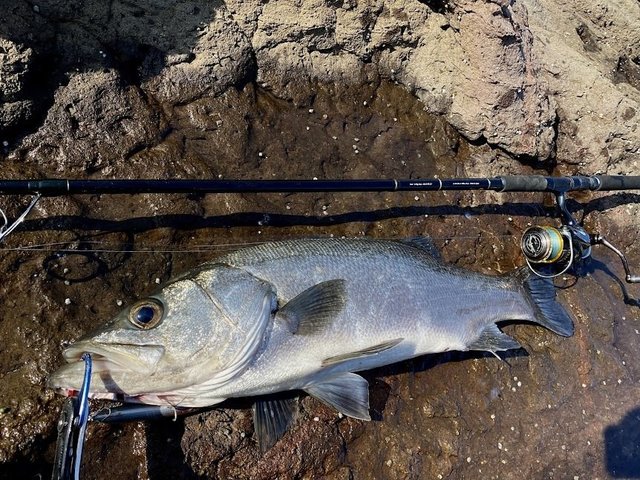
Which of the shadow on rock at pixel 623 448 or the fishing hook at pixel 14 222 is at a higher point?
the fishing hook at pixel 14 222

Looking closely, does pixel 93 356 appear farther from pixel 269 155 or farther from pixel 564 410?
pixel 564 410

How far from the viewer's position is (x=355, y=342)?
3.19 m

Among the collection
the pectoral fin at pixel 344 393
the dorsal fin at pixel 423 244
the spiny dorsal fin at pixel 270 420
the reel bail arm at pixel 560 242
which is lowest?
the spiny dorsal fin at pixel 270 420

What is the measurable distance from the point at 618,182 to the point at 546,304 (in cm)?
128

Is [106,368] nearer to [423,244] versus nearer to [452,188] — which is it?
[423,244]

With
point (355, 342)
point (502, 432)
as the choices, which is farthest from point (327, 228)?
point (502, 432)

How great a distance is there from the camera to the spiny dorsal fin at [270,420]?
3215mm

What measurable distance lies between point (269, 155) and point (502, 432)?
278 cm

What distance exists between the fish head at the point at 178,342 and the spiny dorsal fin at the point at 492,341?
1.65 m

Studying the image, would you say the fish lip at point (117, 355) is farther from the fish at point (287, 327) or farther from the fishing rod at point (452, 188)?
the fishing rod at point (452, 188)

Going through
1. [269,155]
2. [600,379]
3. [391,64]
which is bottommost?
[600,379]

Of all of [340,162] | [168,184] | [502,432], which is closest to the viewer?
[168,184]

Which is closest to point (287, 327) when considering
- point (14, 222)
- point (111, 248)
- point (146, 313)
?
point (146, 313)

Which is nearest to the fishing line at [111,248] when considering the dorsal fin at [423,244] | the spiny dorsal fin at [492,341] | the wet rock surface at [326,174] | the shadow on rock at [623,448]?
the wet rock surface at [326,174]
